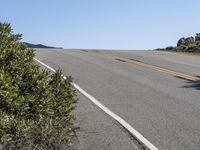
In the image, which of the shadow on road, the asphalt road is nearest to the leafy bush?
the asphalt road

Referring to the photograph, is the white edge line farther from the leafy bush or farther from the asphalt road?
the leafy bush

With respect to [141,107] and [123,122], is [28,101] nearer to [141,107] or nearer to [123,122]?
[123,122]

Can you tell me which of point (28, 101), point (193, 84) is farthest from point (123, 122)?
point (193, 84)

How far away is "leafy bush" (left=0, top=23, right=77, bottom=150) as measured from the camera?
7.44 meters

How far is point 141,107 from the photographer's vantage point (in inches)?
505

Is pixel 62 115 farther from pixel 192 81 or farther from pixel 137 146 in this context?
pixel 192 81

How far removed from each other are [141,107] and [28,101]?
16.8 feet

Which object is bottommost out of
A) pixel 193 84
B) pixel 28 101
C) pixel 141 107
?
pixel 193 84

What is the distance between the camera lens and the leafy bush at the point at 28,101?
7.44 meters

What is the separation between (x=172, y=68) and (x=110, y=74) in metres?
3.84

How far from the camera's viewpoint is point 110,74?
68.8 ft

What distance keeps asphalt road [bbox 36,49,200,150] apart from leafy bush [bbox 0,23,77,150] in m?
0.75

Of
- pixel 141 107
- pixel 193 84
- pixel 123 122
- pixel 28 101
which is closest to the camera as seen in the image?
pixel 28 101

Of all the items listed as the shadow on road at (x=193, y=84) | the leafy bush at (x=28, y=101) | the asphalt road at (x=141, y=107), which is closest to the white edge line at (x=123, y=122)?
the asphalt road at (x=141, y=107)
